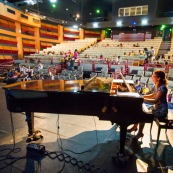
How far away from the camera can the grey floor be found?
2.47 meters

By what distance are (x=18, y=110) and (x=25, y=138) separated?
3.08 feet

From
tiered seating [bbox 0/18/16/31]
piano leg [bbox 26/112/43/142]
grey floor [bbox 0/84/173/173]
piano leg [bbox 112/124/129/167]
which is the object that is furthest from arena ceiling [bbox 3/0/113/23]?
piano leg [bbox 112/124/129/167]

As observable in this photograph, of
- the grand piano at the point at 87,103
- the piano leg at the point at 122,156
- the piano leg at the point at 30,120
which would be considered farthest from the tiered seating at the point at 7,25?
the piano leg at the point at 122,156

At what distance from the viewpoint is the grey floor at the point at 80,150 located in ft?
8.12

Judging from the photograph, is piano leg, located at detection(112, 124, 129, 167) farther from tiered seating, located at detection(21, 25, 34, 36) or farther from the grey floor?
tiered seating, located at detection(21, 25, 34, 36)

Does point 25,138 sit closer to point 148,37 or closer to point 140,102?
point 140,102

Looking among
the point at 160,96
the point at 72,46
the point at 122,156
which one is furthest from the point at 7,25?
the point at 122,156

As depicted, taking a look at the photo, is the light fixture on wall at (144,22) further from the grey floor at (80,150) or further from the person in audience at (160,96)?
the person in audience at (160,96)

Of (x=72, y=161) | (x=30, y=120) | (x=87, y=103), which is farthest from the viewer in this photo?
(x=30, y=120)

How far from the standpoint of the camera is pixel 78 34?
23.5 metres

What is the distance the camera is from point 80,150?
115 inches

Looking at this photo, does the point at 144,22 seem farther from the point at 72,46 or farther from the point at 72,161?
the point at 72,161

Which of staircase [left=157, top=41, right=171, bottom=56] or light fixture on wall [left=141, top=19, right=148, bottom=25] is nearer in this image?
staircase [left=157, top=41, right=171, bottom=56]

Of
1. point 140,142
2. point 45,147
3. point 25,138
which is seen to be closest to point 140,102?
point 140,142
